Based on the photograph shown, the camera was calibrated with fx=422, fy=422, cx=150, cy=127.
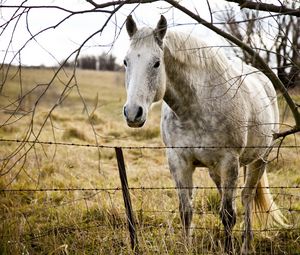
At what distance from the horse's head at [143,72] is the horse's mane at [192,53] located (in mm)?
217

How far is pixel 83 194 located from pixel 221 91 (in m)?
2.63

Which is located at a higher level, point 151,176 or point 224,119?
point 224,119

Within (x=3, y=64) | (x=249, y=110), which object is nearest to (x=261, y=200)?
(x=249, y=110)

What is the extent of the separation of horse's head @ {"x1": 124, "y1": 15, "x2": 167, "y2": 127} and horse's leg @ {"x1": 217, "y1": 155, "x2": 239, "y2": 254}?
92 cm

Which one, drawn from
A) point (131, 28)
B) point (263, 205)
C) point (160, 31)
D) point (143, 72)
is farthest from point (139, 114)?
point (263, 205)

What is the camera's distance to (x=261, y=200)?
5.25 m

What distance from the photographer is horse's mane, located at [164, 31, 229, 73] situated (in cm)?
378

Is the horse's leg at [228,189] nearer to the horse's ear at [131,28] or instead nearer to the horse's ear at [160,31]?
the horse's ear at [160,31]

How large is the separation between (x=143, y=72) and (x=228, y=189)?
1473 millimetres

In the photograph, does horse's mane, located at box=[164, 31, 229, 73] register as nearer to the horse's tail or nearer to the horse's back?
the horse's back

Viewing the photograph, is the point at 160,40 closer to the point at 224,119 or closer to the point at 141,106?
the point at 141,106

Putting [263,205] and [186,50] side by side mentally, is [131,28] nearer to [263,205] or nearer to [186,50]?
[186,50]

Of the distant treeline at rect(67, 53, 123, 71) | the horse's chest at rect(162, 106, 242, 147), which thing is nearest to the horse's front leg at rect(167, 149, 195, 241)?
the horse's chest at rect(162, 106, 242, 147)

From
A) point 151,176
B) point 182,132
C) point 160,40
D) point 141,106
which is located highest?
point 160,40
